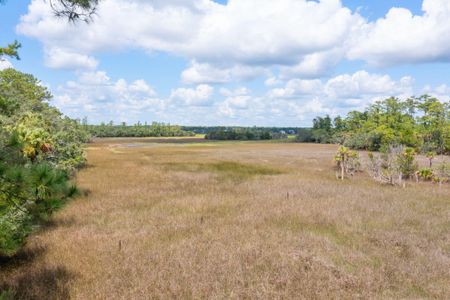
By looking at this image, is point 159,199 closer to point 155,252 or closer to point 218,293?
point 155,252

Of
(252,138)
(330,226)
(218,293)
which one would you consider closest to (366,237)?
(330,226)

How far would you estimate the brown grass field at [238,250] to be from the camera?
689 cm

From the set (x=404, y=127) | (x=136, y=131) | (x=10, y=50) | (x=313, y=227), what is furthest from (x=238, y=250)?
(x=136, y=131)

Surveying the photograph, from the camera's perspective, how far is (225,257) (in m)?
8.54

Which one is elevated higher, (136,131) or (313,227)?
(136,131)

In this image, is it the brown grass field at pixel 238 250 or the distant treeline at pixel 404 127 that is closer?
the brown grass field at pixel 238 250

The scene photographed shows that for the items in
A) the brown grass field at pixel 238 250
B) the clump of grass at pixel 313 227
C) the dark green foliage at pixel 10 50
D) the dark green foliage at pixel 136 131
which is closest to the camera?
the dark green foliage at pixel 10 50

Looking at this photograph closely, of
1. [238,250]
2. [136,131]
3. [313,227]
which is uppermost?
[136,131]

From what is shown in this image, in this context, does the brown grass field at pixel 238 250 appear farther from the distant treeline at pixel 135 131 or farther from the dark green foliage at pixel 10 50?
the distant treeline at pixel 135 131

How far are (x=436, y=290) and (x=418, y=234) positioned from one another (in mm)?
4503

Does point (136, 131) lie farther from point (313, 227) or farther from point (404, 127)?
point (313, 227)

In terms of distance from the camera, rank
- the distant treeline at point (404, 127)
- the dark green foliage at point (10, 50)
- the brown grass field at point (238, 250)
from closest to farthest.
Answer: the dark green foliage at point (10, 50) < the brown grass field at point (238, 250) < the distant treeline at point (404, 127)

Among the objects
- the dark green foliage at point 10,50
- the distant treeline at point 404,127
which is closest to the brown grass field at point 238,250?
the dark green foliage at point 10,50

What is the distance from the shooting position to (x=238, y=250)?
901 cm
